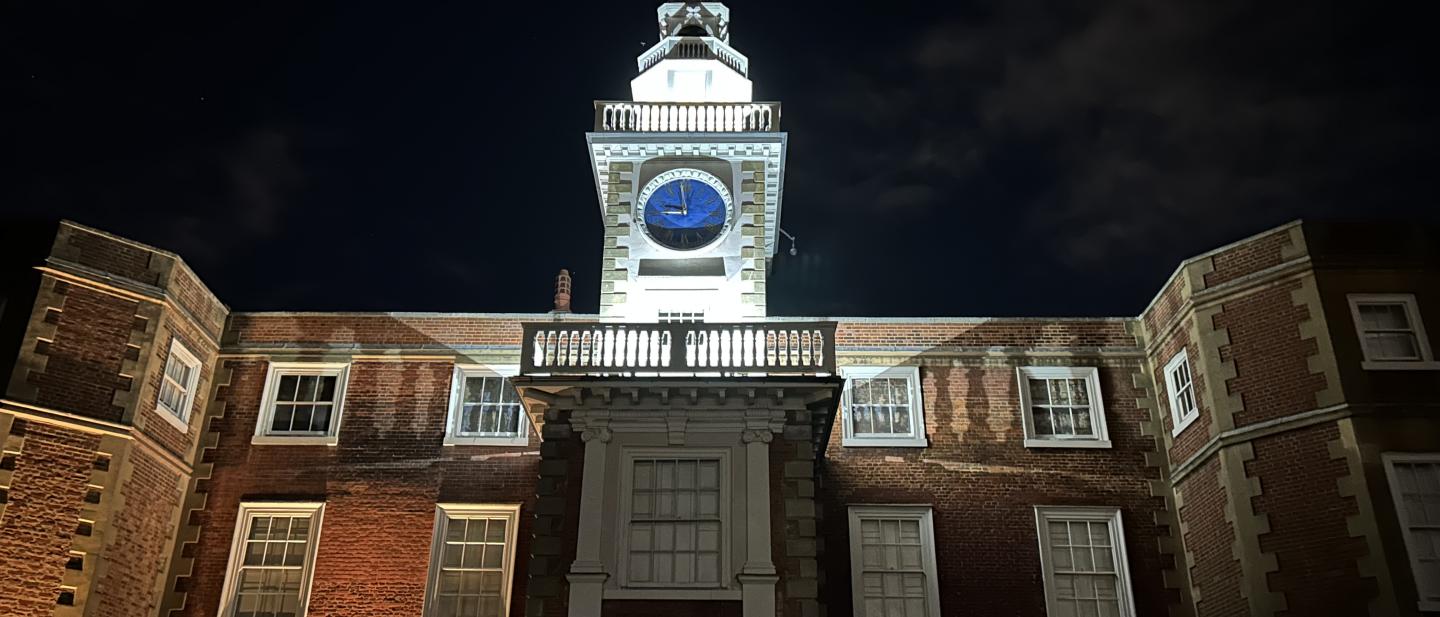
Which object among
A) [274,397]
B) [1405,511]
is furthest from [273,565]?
[1405,511]

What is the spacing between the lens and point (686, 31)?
86.9ft

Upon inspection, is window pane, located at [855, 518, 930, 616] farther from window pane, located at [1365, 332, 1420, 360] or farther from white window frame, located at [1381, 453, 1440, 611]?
window pane, located at [1365, 332, 1420, 360]

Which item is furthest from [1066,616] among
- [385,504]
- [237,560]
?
[237,560]

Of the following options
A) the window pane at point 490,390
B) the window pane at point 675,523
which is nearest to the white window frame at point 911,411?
the window pane at point 675,523

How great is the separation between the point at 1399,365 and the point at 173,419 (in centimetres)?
2101

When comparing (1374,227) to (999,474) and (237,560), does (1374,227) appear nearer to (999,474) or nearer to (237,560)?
(999,474)

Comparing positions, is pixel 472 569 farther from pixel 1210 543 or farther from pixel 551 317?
pixel 1210 543

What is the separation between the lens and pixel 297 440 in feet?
69.6

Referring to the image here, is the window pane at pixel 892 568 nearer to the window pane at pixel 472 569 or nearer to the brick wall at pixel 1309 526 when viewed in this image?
the brick wall at pixel 1309 526

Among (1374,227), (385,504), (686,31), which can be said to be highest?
(686,31)

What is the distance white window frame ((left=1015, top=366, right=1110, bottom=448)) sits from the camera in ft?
69.3

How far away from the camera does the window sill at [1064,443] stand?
21.1m

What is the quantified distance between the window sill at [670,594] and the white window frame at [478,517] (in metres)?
4.63

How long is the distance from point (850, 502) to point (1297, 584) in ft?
24.2
